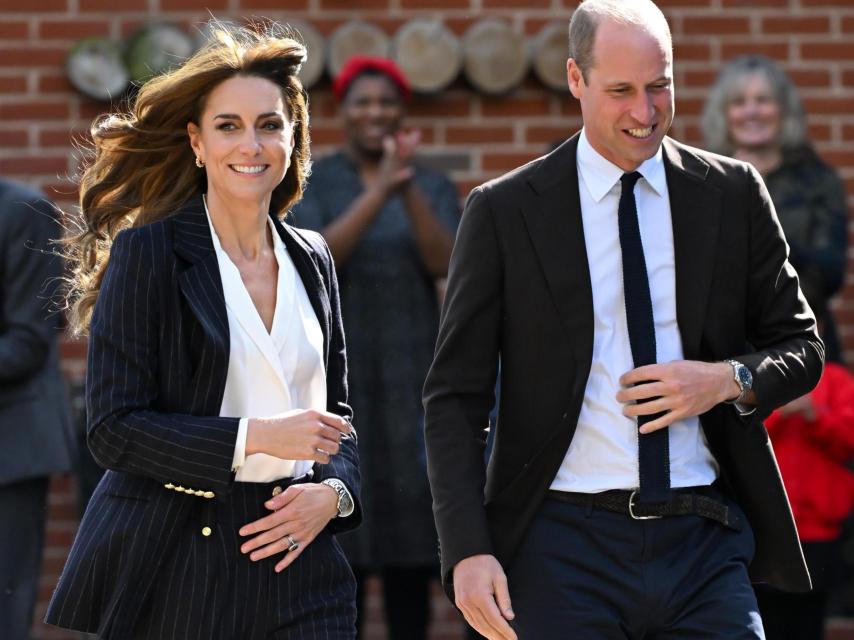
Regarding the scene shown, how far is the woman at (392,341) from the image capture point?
6.34 m

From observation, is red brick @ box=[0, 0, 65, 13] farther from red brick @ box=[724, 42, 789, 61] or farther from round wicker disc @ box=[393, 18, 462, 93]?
red brick @ box=[724, 42, 789, 61]

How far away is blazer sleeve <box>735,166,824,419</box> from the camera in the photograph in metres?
3.93

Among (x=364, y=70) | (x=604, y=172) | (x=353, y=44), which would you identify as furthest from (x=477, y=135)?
(x=604, y=172)

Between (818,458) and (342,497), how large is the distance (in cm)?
250

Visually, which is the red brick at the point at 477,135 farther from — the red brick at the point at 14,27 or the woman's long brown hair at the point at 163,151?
the woman's long brown hair at the point at 163,151

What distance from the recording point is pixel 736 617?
3.70 meters

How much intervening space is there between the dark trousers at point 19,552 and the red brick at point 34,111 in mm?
1699

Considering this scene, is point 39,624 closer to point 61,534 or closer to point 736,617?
point 61,534

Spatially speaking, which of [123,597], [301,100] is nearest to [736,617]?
[123,597]

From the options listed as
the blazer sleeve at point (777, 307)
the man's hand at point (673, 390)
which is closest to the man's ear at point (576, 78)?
the blazer sleeve at point (777, 307)

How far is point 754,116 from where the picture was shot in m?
6.53

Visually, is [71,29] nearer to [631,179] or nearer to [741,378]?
[631,179]

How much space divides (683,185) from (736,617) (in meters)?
0.96

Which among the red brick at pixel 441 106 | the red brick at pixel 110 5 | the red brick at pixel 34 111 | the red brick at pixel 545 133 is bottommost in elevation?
the red brick at pixel 545 133
